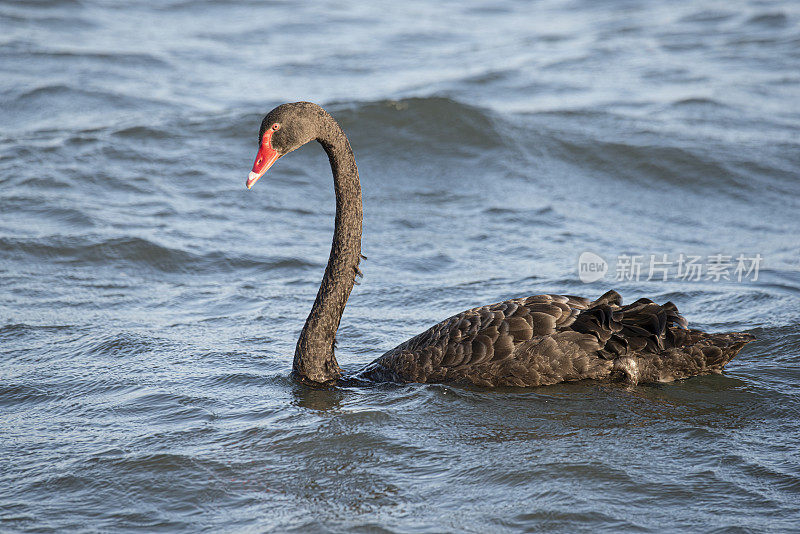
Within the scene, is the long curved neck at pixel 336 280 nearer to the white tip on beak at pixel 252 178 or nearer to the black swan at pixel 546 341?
the black swan at pixel 546 341

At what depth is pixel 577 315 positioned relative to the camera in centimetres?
538

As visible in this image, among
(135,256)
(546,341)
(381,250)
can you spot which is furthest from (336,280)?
(135,256)

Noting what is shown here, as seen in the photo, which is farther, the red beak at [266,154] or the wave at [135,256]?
the wave at [135,256]

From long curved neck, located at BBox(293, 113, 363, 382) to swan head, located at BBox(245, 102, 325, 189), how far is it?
0.30 meters

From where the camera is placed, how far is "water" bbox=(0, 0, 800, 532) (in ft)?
14.6

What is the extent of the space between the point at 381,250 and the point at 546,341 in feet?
11.8

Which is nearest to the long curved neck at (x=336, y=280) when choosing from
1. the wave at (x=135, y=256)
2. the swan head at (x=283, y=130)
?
the swan head at (x=283, y=130)

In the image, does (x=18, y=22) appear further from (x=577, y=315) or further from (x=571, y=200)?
(x=577, y=315)

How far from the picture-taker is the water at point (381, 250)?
446 centimetres

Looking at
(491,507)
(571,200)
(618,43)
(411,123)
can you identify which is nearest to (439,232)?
(571,200)

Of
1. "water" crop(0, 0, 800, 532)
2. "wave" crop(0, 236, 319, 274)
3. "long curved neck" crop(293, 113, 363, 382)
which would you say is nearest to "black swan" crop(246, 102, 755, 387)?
"water" crop(0, 0, 800, 532)

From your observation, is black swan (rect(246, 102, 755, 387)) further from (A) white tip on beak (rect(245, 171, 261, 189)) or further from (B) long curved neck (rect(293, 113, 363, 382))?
(B) long curved neck (rect(293, 113, 363, 382))

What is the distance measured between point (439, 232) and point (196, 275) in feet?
8.01

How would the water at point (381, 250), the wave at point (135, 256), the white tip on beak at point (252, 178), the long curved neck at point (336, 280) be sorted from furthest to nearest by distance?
1. the wave at point (135, 256)
2. the long curved neck at point (336, 280)
3. the white tip on beak at point (252, 178)
4. the water at point (381, 250)
